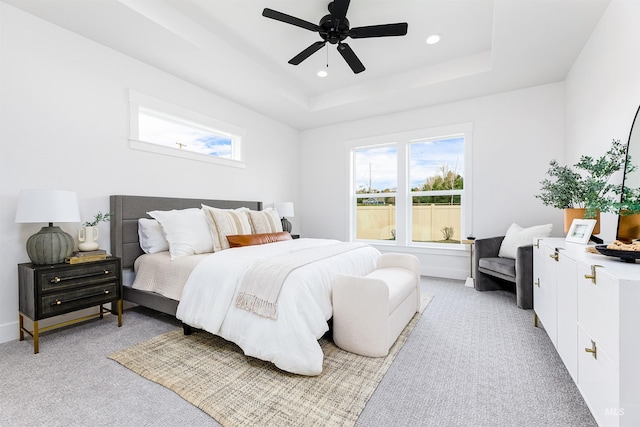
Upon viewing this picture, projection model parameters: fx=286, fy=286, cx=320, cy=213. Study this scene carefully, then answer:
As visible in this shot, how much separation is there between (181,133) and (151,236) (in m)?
1.51

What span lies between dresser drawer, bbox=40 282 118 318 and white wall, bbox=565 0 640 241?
4.11 meters

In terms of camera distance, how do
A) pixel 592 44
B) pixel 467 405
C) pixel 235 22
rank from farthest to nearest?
pixel 235 22, pixel 592 44, pixel 467 405

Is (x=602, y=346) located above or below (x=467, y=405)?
above

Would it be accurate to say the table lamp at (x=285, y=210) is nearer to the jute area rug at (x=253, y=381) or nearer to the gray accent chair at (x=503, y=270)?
the jute area rug at (x=253, y=381)

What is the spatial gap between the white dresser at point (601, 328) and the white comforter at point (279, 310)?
1327 mm

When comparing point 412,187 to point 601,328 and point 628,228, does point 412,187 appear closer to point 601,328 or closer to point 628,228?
point 628,228

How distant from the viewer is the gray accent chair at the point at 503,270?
2961mm

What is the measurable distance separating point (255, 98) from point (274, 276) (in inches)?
125

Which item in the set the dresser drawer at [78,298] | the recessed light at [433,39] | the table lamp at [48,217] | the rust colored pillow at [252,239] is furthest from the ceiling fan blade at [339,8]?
the dresser drawer at [78,298]

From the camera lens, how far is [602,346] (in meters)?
1.18

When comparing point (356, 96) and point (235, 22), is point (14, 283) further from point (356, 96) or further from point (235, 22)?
point (356, 96)

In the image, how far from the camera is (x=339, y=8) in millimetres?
2291

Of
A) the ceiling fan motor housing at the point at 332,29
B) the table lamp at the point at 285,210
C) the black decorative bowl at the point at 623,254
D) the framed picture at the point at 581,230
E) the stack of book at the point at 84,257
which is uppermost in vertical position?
the ceiling fan motor housing at the point at 332,29

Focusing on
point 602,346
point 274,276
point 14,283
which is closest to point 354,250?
point 274,276
